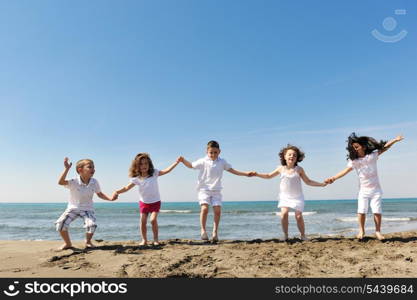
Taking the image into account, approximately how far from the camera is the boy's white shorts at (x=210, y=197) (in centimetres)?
646

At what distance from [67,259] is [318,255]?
13.1 feet

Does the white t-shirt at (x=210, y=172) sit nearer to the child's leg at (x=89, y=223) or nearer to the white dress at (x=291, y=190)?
the white dress at (x=291, y=190)

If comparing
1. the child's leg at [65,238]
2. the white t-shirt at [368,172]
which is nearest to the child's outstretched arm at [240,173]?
the white t-shirt at [368,172]

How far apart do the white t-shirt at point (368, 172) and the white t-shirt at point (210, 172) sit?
2.75 meters

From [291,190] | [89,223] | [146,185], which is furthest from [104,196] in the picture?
[291,190]

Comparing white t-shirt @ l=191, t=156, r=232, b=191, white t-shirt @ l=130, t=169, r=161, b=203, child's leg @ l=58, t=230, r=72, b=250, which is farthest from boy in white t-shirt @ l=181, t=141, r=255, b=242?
child's leg @ l=58, t=230, r=72, b=250

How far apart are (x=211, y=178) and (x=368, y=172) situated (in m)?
3.19

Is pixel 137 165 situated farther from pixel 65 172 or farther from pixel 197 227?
pixel 197 227

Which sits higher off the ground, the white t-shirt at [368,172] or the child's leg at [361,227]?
the white t-shirt at [368,172]

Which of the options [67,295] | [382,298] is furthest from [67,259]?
[382,298]

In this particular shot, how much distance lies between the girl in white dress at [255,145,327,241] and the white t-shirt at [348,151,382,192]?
756 millimetres

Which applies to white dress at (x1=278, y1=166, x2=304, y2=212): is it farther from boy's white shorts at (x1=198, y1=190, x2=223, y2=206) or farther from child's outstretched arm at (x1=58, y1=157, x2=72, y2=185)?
child's outstretched arm at (x1=58, y1=157, x2=72, y2=185)

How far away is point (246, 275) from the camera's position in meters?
4.07

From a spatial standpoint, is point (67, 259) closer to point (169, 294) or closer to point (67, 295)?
point (67, 295)
